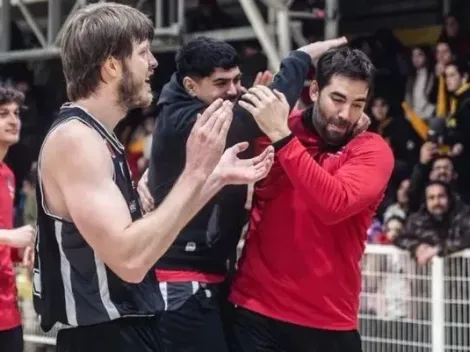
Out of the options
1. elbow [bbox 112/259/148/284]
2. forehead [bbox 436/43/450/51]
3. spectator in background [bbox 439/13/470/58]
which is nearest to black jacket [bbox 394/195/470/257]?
forehead [bbox 436/43/450/51]

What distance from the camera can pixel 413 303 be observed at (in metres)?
5.71

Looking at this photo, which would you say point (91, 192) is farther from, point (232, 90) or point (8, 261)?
point (8, 261)

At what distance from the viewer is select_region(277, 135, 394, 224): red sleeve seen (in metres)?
3.29

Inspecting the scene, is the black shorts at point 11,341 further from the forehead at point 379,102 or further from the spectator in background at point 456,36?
the spectator in background at point 456,36

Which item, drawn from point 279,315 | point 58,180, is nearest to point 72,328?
point 58,180

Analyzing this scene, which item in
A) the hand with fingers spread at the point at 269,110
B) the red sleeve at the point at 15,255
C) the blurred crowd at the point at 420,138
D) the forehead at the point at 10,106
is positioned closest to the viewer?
the hand with fingers spread at the point at 269,110

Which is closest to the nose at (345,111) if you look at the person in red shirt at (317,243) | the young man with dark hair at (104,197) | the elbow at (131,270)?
the person in red shirt at (317,243)

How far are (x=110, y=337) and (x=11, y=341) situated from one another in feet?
7.00

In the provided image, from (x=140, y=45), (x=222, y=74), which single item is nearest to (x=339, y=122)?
(x=222, y=74)

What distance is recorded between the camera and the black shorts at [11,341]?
15.2ft

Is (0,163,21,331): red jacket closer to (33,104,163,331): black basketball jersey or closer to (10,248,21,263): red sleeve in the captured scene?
(10,248,21,263): red sleeve

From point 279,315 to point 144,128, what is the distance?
6385mm

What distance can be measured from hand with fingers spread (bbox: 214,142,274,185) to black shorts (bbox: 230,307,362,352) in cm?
82

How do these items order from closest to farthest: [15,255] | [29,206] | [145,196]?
1. [145,196]
2. [15,255]
3. [29,206]
